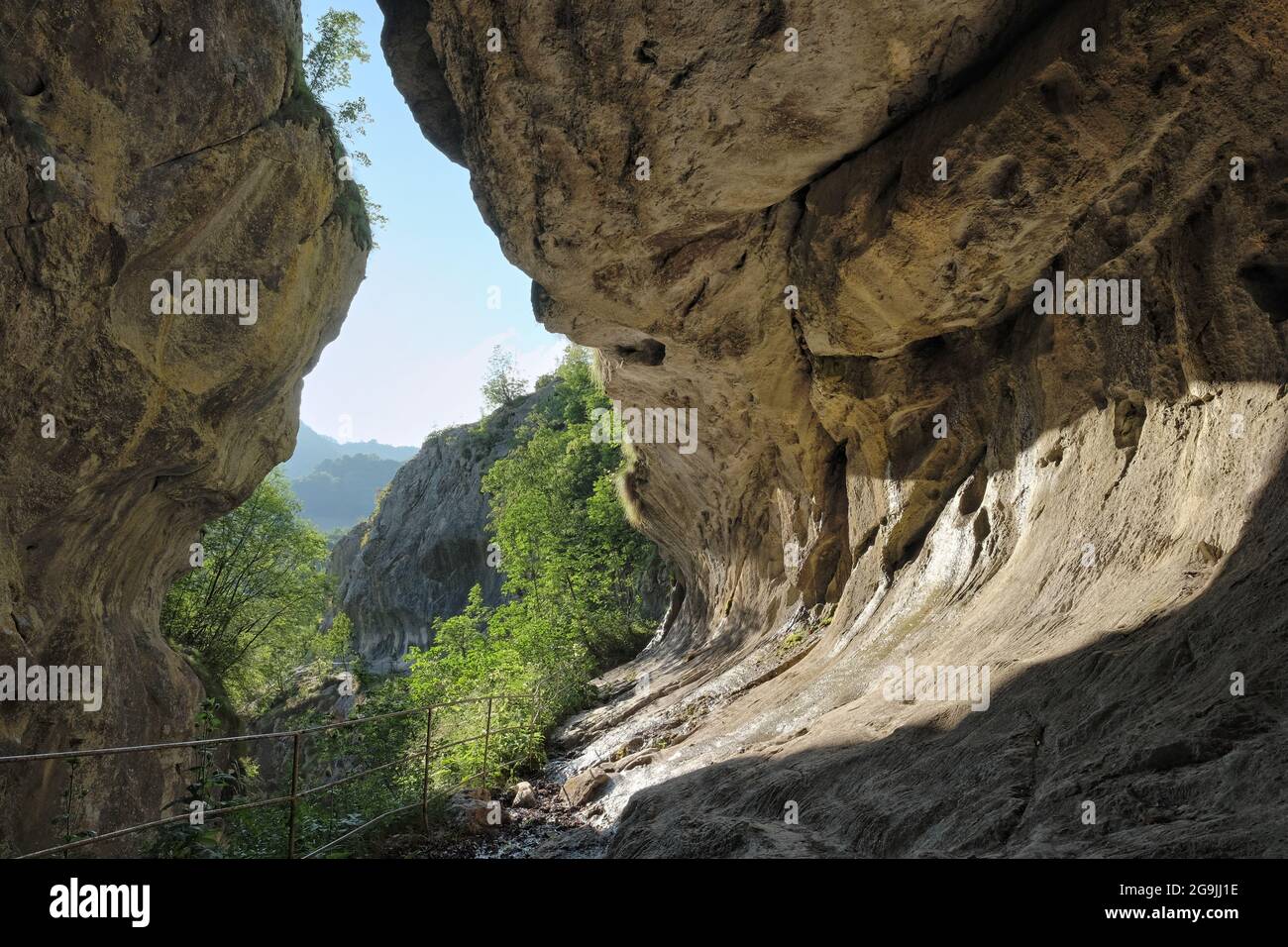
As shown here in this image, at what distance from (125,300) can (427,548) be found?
34455 mm

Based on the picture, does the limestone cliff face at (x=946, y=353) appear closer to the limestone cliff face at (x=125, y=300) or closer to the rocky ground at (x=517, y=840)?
the rocky ground at (x=517, y=840)

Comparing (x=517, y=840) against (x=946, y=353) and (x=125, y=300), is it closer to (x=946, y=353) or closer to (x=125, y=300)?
(x=946, y=353)

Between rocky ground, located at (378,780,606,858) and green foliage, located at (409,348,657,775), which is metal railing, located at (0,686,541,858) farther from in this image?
green foliage, located at (409,348,657,775)

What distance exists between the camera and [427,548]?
43.8 meters

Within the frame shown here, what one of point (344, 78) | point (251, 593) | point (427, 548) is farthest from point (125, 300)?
point (427, 548)

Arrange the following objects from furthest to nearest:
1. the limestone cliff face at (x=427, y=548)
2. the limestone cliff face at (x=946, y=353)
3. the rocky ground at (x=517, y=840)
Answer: the limestone cliff face at (x=427, y=548), the rocky ground at (x=517, y=840), the limestone cliff face at (x=946, y=353)

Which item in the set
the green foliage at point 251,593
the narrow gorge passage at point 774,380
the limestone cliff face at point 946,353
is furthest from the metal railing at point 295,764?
the green foliage at point 251,593

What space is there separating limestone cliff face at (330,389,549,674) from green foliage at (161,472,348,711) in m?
13.6

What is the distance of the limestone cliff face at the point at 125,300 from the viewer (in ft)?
29.4

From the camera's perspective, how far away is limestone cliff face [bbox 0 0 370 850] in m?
→ 8.96

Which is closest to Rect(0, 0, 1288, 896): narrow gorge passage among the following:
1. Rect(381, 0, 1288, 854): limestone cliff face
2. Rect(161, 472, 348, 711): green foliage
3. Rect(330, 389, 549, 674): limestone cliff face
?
Rect(381, 0, 1288, 854): limestone cliff face

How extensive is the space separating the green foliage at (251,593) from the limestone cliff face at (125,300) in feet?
31.0
